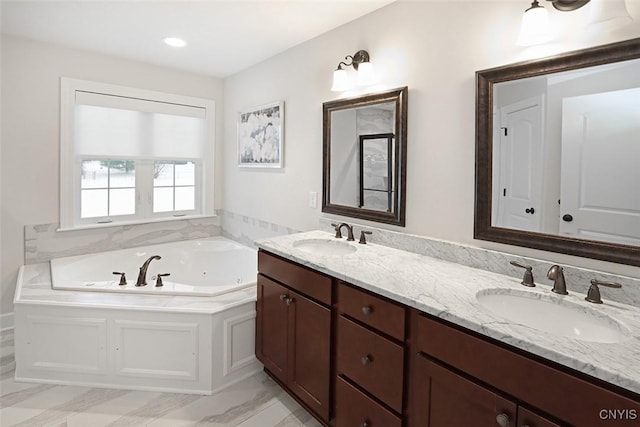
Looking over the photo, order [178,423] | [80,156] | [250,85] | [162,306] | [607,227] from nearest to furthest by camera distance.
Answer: [607,227], [178,423], [162,306], [80,156], [250,85]

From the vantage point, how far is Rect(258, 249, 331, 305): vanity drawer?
170 cm

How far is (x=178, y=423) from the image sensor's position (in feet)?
6.15

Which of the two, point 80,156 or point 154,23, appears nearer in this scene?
point 154,23

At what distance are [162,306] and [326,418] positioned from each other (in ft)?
3.81

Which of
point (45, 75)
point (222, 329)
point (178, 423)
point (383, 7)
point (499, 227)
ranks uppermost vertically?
point (383, 7)

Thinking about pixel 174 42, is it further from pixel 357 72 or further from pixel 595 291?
pixel 595 291

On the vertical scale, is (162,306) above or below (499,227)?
below

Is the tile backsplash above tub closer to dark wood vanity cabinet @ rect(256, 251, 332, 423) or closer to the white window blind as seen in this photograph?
the white window blind

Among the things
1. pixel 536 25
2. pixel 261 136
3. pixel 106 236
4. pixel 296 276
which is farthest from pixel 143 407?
pixel 536 25

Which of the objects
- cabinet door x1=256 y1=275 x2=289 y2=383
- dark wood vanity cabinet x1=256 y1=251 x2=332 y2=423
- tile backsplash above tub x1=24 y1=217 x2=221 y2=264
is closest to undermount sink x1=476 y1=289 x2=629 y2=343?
dark wood vanity cabinet x1=256 y1=251 x2=332 y2=423

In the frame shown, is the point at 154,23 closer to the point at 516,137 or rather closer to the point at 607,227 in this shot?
the point at 516,137

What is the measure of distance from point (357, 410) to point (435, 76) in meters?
1.69

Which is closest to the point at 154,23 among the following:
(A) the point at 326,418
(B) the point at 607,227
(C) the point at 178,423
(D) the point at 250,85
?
(D) the point at 250,85

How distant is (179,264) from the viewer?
3.44 metres
